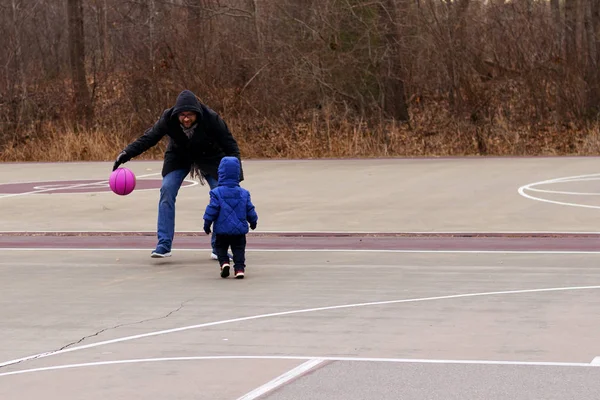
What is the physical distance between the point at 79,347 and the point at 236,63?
26960 mm

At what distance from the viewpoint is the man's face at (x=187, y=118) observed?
12.7 meters

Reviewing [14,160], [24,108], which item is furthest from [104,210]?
[24,108]

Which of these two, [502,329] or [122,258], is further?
[122,258]

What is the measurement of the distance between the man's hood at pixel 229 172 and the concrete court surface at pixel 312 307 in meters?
0.94

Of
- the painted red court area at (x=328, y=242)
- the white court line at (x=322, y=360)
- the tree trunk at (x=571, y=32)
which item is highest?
the tree trunk at (x=571, y=32)

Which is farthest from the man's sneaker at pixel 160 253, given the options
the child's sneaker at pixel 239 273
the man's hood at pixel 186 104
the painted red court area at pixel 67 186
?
the painted red court area at pixel 67 186

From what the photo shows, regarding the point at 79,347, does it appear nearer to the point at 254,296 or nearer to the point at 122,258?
the point at 254,296

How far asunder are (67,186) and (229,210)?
1264 cm

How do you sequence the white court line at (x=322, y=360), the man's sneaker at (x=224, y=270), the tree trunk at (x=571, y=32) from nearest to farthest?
the white court line at (x=322, y=360) < the man's sneaker at (x=224, y=270) < the tree trunk at (x=571, y=32)

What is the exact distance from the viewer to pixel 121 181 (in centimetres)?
1448

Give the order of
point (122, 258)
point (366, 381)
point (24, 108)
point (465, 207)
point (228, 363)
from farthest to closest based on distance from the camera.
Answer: point (24, 108) → point (465, 207) → point (122, 258) → point (228, 363) → point (366, 381)

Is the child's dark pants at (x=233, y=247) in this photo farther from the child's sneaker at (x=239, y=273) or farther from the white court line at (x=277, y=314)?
the white court line at (x=277, y=314)

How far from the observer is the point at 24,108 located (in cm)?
3625

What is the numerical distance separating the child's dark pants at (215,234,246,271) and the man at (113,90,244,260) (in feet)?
4.47
